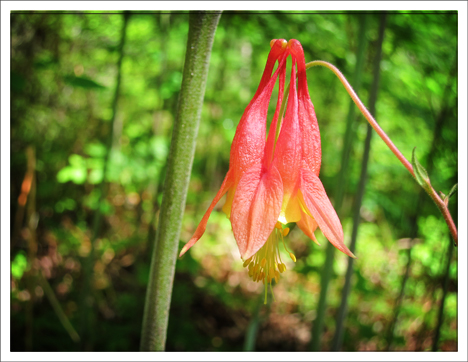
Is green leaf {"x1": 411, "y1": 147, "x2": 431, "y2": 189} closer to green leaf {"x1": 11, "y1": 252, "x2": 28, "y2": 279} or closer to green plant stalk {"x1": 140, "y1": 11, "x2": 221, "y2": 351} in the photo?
green plant stalk {"x1": 140, "y1": 11, "x2": 221, "y2": 351}

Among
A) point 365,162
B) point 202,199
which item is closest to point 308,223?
point 365,162

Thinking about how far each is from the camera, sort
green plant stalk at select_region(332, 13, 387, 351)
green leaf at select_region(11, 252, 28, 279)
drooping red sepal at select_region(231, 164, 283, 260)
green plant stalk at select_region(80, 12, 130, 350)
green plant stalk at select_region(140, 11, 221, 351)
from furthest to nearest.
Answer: green leaf at select_region(11, 252, 28, 279) → green plant stalk at select_region(80, 12, 130, 350) → green plant stalk at select_region(332, 13, 387, 351) → green plant stalk at select_region(140, 11, 221, 351) → drooping red sepal at select_region(231, 164, 283, 260)

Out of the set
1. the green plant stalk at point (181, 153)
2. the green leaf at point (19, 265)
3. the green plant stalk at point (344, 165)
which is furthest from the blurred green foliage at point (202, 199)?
the green plant stalk at point (181, 153)

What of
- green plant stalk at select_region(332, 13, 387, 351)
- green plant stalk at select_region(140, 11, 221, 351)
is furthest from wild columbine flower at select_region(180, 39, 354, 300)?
green plant stalk at select_region(332, 13, 387, 351)

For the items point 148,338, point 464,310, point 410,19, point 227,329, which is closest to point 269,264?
point 148,338

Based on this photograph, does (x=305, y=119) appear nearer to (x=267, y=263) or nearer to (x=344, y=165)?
(x=267, y=263)

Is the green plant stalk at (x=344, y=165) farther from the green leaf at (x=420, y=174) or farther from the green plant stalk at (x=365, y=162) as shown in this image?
the green leaf at (x=420, y=174)

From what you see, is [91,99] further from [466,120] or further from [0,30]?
[466,120]
